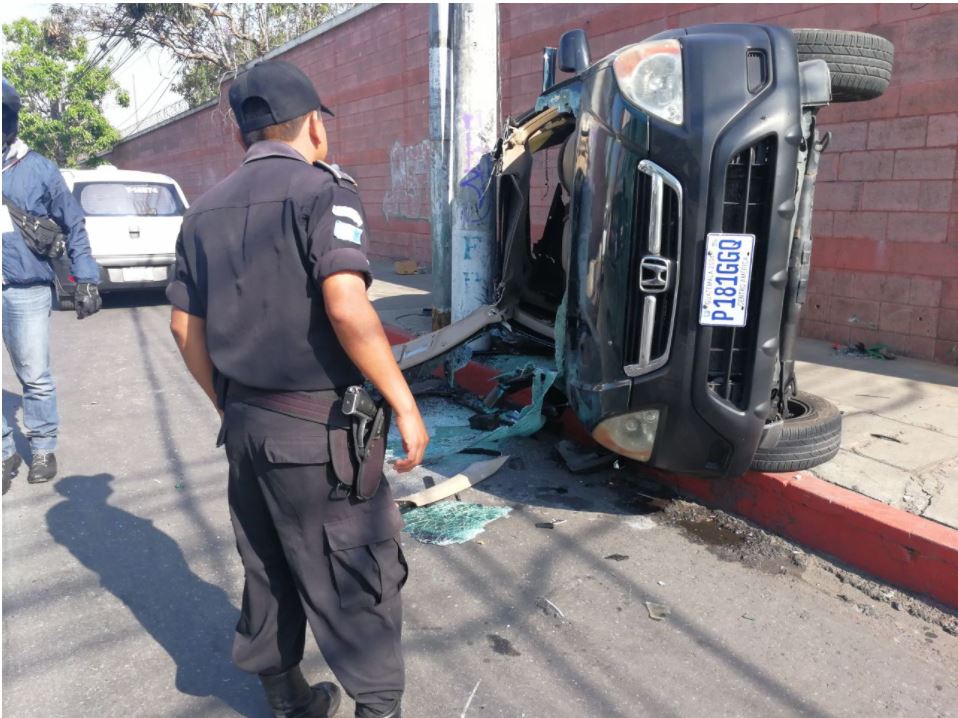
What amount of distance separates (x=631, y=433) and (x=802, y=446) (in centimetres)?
86

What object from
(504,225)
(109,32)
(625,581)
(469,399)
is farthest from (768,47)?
(109,32)

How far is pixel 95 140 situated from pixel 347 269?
30748mm

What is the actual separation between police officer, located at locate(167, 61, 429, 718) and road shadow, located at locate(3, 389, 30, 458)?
10.9 ft

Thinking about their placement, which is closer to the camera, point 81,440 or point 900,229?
point 81,440

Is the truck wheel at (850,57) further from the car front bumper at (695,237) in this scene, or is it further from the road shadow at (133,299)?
the road shadow at (133,299)

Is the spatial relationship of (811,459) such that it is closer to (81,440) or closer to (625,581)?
(625,581)

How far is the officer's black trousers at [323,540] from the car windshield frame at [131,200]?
8906 mm

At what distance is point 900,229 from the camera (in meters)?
5.52

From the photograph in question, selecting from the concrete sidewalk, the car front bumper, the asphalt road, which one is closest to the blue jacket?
the asphalt road

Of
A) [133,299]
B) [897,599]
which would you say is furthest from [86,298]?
[133,299]

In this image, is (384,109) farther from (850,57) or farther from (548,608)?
(548,608)

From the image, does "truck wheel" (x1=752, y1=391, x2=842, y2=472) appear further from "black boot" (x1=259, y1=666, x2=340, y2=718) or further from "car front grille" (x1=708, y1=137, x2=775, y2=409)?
"black boot" (x1=259, y1=666, x2=340, y2=718)

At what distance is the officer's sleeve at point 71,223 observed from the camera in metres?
3.98

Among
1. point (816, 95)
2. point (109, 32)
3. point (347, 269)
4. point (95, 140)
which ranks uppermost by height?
point (109, 32)
